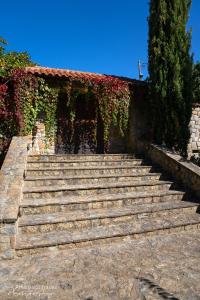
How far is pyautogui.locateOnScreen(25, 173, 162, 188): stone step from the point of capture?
19.7ft

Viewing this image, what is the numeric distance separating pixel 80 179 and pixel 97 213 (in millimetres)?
1378

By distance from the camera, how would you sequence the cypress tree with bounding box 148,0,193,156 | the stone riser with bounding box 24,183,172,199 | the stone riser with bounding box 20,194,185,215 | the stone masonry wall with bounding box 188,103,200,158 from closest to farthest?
the stone riser with bounding box 20,194,185,215 < the stone riser with bounding box 24,183,172,199 < the cypress tree with bounding box 148,0,193,156 < the stone masonry wall with bounding box 188,103,200,158

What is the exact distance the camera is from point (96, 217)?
4.95 metres

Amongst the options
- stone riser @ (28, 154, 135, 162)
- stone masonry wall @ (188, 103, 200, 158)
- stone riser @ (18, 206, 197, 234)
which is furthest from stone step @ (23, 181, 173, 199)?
stone masonry wall @ (188, 103, 200, 158)

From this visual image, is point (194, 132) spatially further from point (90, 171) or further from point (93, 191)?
point (93, 191)

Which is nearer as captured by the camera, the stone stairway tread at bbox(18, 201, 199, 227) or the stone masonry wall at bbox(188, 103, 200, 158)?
the stone stairway tread at bbox(18, 201, 199, 227)

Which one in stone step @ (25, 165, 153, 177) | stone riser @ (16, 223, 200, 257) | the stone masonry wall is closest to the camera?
stone riser @ (16, 223, 200, 257)

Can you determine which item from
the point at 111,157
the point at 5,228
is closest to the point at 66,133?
the point at 111,157

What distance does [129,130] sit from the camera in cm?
1010

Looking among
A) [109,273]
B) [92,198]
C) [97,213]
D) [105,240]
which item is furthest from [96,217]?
[109,273]

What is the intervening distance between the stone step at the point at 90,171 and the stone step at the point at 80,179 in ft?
1.01

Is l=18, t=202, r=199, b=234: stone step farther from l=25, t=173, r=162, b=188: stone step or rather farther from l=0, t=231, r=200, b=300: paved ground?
l=25, t=173, r=162, b=188: stone step

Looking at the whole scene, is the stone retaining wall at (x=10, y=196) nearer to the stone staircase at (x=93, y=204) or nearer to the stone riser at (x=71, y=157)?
the stone staircase at (x=93, y=204)

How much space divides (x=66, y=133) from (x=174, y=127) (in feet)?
12.2
